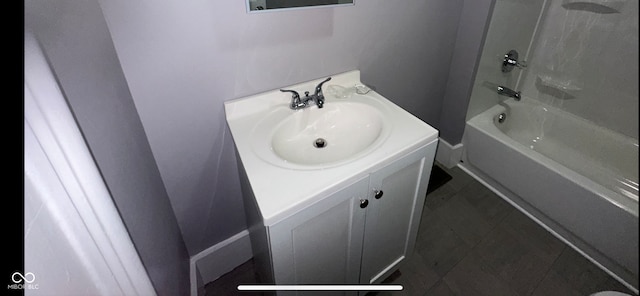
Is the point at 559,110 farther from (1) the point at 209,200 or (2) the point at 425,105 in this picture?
(1) the point at 209,200

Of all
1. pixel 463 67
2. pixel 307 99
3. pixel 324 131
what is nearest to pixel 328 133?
pixel 324 131

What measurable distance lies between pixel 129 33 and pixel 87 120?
15.2 inches

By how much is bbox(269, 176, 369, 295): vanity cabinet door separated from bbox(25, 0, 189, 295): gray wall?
A: 0.33 m

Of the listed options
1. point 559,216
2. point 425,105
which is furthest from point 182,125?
point 559,216

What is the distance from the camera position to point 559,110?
1.84 metres

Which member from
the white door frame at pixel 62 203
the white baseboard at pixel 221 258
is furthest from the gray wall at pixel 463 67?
the white door frame at pixel 62 203

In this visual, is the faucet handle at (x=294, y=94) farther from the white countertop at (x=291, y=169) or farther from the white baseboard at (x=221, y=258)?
the white baseboard at (x=221, y=258)

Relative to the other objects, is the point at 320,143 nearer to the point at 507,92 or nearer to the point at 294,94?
the point at 294,94

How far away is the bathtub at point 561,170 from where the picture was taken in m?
1.34

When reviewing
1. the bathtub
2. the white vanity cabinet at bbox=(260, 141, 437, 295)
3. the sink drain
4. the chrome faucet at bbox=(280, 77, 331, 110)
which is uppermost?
the chrome faucet at bbox=(280, 77, 331, 110)

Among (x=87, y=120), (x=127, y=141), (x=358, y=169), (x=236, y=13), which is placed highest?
(x=236, y=13)

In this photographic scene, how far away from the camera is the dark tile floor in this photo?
135 centimetres

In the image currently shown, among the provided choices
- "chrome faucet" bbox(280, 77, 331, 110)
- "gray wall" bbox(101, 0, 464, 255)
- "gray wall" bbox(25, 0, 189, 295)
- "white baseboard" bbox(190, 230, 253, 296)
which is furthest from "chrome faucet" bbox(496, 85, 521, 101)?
"gray wall" bbox(25, 0, 189, 295)

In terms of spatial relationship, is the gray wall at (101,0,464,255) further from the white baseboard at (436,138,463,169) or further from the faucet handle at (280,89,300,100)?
the white baseboard at (436,138,463,169)
